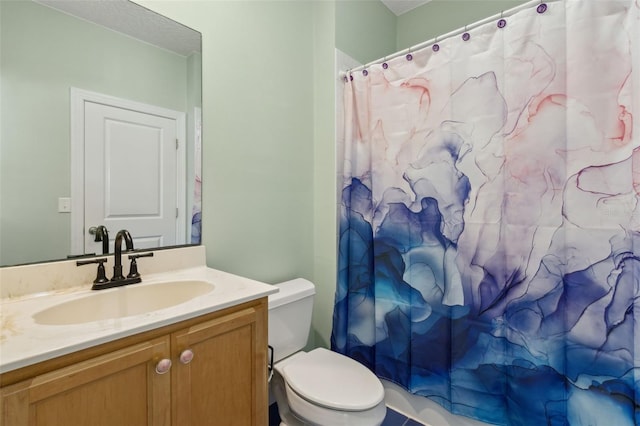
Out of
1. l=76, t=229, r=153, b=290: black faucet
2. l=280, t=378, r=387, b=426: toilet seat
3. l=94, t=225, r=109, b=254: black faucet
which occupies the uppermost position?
l=94, t=225, r=109, b=254: black faucet

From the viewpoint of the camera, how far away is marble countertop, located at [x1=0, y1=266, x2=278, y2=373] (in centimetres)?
63

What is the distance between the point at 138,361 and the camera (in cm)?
76

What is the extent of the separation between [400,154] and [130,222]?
1312 millimetres

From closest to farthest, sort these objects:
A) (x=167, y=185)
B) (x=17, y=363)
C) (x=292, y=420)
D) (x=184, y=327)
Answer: (x=17, y=363) < (x=184, y=327) < (x=167, y=185) < (x=292, y=420)

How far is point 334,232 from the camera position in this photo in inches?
72.7

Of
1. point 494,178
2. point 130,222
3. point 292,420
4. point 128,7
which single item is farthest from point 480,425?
point 128,7

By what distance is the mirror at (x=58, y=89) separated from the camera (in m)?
0.95

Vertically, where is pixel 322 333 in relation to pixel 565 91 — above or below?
below

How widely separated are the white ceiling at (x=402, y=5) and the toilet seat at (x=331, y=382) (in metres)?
2.40

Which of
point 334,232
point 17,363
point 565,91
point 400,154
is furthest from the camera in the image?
point 334,232

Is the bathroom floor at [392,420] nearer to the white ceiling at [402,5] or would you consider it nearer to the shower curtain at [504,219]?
the shower curtain at [504,219]

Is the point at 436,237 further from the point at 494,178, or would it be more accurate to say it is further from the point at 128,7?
the point at 128,7

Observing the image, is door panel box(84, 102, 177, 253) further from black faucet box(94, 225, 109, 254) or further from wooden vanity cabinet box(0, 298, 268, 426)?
wooden vanity cabinet box(0, 298, 268, 426)

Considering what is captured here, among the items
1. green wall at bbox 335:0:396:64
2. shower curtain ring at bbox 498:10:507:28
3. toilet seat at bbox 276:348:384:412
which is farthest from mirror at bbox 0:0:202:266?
shower curtain ring at bbox 498:10:507:28
